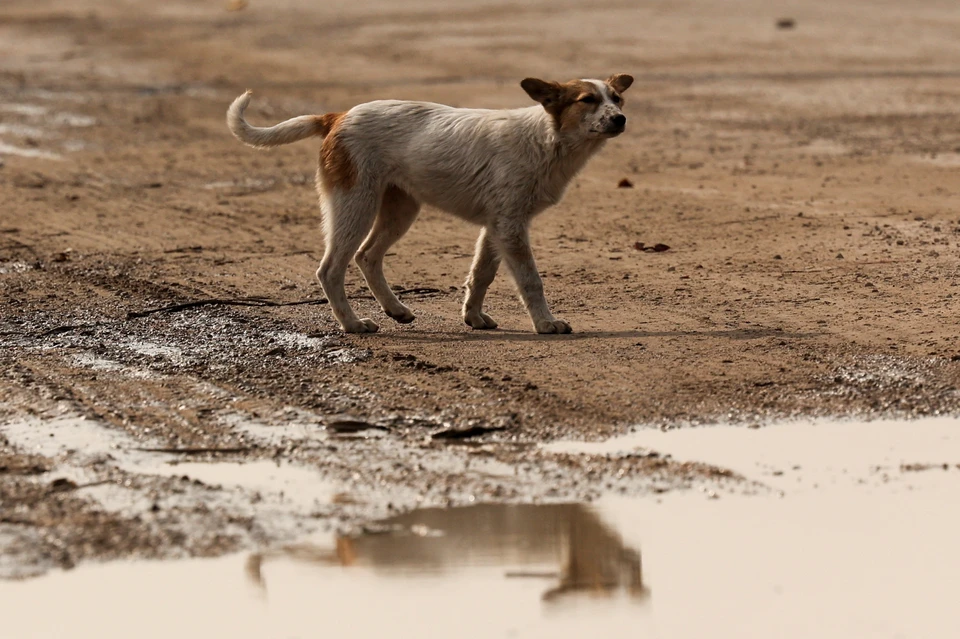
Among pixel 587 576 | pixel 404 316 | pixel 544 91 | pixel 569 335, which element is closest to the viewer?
pixel 587 576

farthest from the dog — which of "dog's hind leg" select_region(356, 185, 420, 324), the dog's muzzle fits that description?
"dog's hind leg" select_region(356, 185, 420, 324)

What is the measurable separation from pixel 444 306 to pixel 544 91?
1497mm

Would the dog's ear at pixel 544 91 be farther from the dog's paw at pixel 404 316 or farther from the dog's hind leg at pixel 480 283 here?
the dog's paw at pixel 404 316

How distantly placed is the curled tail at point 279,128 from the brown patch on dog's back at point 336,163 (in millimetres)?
129

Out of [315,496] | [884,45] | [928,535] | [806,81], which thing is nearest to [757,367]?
[928,535]

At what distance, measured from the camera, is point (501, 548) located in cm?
499

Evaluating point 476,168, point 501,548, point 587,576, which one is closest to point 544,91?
point 476,168

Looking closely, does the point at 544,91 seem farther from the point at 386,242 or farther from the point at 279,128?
the point at 279,128

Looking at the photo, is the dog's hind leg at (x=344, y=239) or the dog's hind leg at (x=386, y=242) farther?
the dog's hind leg at (x=386, y=242)

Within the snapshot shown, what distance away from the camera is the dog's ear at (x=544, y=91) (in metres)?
7.93

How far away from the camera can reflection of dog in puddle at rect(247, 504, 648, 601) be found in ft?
15.8

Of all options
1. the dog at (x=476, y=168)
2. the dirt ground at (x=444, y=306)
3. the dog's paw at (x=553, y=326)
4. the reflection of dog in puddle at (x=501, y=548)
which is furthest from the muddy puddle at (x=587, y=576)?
the dog at (x=476, y=168)

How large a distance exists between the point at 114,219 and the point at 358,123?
14.4 ft

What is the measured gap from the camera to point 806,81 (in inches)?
737
